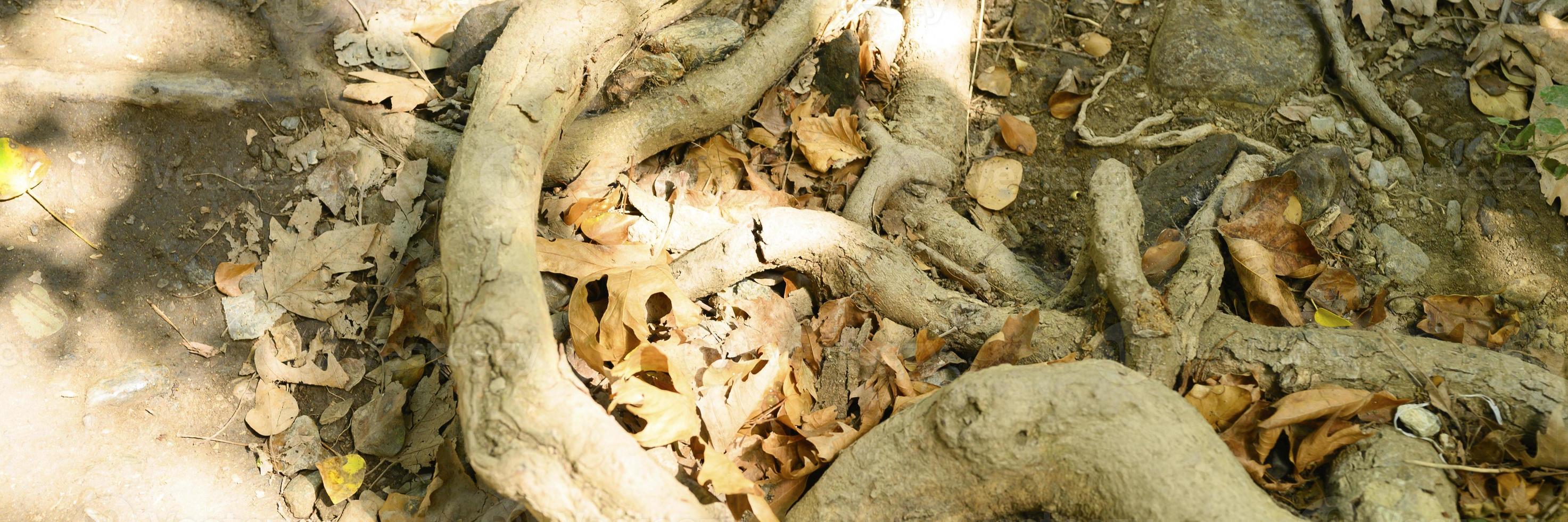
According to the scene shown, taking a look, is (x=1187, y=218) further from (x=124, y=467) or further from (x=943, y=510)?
(x=124, y=467)

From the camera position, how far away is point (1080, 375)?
1863 millimetres

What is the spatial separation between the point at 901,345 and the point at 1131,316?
68 centimetres

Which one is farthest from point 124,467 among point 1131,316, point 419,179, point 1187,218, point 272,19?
point 1187,218

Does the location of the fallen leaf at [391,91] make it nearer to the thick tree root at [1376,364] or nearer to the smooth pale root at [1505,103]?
the thick tree root at [1376,364]

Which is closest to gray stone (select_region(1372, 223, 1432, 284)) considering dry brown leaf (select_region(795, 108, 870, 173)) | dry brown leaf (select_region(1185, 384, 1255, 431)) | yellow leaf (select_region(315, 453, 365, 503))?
dry brown leaf (select_region(1185, 384, 1255, 431))

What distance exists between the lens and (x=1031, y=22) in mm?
3725

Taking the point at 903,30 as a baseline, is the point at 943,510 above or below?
below

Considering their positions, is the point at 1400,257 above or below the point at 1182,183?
below

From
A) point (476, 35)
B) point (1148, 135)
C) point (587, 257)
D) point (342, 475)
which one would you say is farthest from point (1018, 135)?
point (342, 475)

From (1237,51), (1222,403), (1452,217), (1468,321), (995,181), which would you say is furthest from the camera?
(1237,51)

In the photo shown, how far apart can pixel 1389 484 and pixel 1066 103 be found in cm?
191

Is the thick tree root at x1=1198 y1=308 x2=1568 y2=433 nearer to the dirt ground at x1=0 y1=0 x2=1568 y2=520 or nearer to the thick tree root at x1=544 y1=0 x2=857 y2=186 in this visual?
the dirt ground at x1=0 y1=0 x2=1568 y2=520

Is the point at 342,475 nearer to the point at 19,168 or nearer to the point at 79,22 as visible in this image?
the point at 19,168

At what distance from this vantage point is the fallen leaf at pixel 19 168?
2664mm
